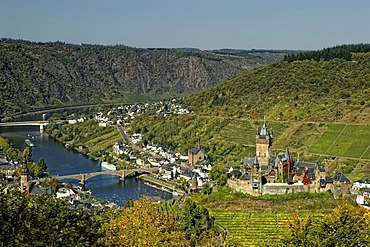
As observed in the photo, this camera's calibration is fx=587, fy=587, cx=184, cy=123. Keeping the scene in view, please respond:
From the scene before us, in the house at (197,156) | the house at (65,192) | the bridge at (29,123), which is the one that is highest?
the house at (197,156)

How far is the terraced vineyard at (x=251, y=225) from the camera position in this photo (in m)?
40.5

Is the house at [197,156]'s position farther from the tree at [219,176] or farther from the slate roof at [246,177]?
the slate roof at [246,177]

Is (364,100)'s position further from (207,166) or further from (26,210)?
(26,210)

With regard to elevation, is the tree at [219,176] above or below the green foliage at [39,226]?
below

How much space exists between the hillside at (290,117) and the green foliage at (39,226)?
46.9 meters

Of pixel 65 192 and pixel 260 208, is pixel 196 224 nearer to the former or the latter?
pixel 260 208

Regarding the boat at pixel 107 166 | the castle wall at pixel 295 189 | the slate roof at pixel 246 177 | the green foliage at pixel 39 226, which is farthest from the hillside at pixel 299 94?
the green foliage at pixel 39 226

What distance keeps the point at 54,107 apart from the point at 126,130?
73813mm

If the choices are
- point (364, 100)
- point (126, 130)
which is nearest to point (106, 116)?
point (126, 130)

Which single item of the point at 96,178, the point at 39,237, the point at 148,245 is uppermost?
the point at 39,237

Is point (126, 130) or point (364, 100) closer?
point (364, 100)

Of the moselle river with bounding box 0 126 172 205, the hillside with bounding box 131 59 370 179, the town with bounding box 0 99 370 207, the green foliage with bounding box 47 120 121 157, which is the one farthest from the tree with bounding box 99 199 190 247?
the green foliage with bounding box 47 120 121 157

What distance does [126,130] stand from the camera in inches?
4262

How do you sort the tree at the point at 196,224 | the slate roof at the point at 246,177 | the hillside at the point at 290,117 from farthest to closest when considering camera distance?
the hillside at the point at 290,117 < the slate roof at the point at 246,177 < the tree at the point at 196,224
